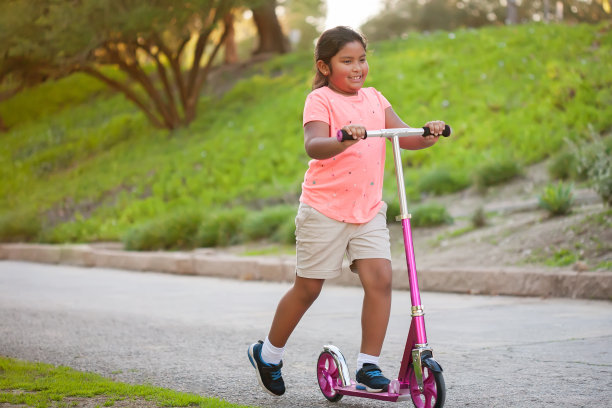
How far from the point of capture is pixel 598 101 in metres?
14.2

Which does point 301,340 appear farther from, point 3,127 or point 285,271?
point 3,127

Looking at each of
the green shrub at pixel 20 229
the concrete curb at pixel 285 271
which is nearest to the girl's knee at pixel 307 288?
the concrete curb at pixel 285 271

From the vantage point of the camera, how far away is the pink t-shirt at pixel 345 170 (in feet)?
12.8

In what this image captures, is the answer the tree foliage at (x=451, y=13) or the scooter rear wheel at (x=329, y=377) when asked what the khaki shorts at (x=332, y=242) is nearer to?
the scooter rear wheel at (x=329, y=377)

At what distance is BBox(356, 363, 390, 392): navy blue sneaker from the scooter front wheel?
5.9 inches

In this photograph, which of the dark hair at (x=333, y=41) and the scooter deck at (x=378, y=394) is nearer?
the scooter deck at (x=378, y=394)

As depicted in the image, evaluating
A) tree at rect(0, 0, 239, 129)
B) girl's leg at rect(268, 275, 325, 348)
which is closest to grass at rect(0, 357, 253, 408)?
girl's leg at rect(268, 275, 325, 348)

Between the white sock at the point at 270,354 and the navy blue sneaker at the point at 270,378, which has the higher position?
the white sock at the point at 270,354

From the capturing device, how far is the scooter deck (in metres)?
3.63

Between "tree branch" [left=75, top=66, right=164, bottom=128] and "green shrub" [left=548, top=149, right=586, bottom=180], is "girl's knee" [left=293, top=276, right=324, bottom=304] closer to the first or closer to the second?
"green shrub" [left=548, top=149, right=586, bottom=180]

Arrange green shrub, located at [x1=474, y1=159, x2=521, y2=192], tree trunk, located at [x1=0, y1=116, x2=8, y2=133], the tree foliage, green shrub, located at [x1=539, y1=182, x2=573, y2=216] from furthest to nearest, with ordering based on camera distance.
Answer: the tree foliage < tree trunk, located at [x1=0, y1=116, x2=8, y2=133] < green shrub, located at [x1=474, y1=159, x2=521, y2=192] < green shrub, located at [x1=539, y1=182, x2=573, y2=216]

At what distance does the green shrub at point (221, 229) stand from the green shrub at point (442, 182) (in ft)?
9.19

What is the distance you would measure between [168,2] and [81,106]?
9.73 metres

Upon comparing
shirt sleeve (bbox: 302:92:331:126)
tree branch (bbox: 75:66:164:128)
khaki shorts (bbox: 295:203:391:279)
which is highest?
tree branch (bbox: 75:66:164:128)
